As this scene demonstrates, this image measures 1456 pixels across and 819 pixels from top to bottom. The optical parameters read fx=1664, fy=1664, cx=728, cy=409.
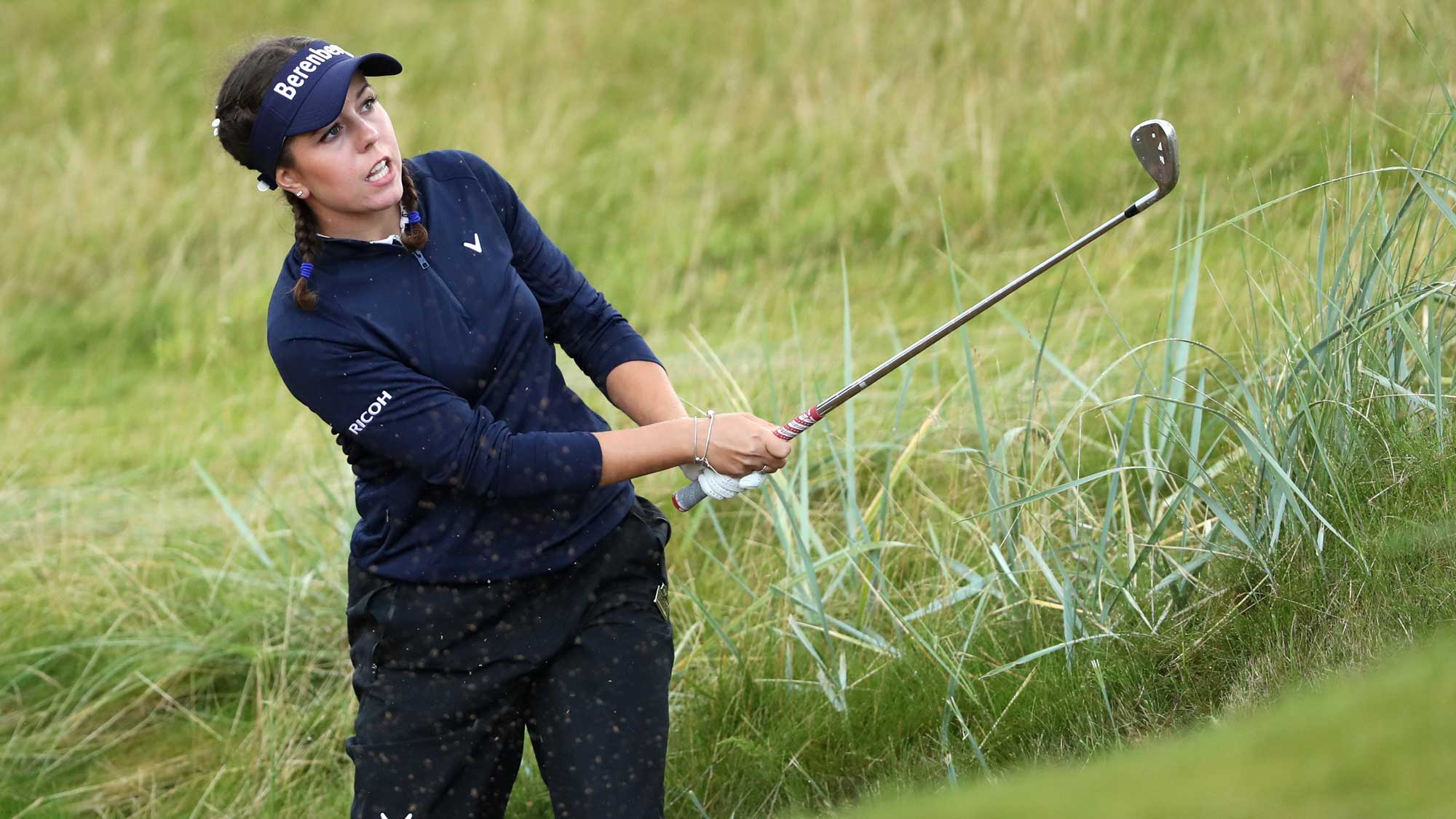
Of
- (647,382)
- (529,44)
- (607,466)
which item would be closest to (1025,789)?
(607,466)

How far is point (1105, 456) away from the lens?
4887 millimetres

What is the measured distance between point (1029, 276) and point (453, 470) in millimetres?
1196

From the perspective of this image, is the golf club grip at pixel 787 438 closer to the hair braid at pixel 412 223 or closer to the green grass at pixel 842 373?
the green grass at pixel 842 373

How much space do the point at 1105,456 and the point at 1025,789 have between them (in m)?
3.02

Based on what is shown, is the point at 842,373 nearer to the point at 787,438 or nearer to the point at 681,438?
the point at 787,438

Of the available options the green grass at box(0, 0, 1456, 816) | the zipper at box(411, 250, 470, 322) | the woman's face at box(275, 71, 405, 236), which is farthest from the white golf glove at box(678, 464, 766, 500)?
the woman's face at box(275, 71, 405, 236)

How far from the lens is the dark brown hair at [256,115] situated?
3262mm

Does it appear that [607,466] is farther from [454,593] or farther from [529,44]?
[529,44]

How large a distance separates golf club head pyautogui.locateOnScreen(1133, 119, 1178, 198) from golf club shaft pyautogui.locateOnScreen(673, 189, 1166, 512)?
0.04 m

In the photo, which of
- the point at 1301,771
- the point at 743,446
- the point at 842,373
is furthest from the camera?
the point at 842,373

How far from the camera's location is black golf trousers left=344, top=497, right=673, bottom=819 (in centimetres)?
332

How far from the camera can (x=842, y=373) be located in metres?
5.59

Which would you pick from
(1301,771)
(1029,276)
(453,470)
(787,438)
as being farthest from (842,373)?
(1301,771)

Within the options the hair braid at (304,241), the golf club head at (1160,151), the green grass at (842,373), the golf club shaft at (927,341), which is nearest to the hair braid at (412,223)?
the hair braid at (304,241)
